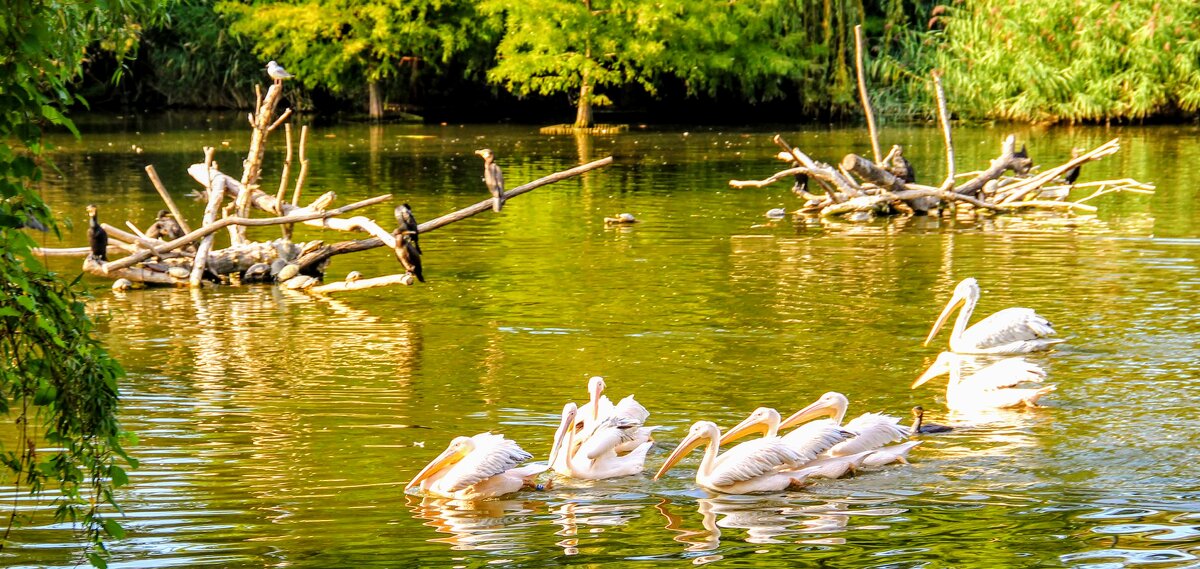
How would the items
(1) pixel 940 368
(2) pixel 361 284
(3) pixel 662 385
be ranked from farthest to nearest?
(2) pixel 361 284
(3) pixel 662 385
(1) pixel 940 368

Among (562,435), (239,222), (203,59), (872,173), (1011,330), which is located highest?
(203,59)

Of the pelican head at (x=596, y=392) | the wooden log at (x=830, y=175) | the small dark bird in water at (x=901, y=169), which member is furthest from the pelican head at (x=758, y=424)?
the small dark bird in water at (x=901, y=169)

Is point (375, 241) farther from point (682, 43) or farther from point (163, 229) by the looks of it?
point (682, 43)

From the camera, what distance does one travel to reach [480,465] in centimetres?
787

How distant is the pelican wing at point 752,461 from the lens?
7.94 meters

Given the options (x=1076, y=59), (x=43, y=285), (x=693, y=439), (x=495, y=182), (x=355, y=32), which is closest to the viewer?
(x=43, y=285)

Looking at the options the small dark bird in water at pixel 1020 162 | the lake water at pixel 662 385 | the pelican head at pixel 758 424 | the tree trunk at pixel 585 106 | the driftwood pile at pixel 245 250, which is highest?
the tree trunk at pixel 585 106

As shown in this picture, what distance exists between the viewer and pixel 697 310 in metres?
13.6

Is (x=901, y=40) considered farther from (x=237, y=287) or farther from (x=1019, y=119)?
(x=237, y=287)

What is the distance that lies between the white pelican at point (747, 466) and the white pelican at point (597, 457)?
28cm

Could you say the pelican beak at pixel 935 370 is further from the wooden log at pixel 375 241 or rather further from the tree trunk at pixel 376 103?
the tree trunk at pixel 376 103

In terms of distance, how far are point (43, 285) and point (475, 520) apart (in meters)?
2.87

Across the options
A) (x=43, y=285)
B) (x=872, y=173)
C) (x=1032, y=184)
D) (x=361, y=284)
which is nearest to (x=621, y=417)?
(x=43, y=285)

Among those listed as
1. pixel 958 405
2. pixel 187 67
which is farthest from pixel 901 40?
pixel 958 405
